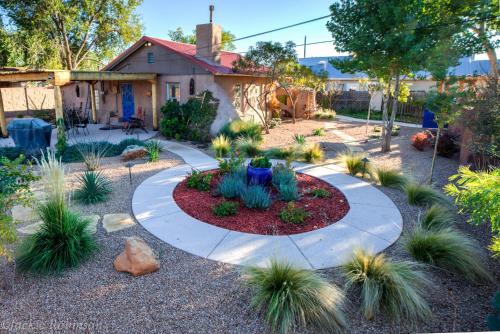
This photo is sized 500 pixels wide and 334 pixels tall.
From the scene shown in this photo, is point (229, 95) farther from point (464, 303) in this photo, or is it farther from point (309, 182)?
point (464, 303)

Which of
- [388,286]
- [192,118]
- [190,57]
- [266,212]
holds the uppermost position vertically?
[190,57]

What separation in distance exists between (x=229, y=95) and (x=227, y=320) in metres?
11.4

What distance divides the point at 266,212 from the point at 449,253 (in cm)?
278

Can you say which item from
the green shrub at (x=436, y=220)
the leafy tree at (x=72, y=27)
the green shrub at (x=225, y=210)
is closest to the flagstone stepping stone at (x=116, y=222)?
the green shrub at (x=225, y=210)

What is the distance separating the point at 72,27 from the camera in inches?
814

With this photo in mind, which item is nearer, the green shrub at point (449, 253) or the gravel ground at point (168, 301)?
the gravel ground at point (168, 301)

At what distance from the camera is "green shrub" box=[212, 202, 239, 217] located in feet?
17.5

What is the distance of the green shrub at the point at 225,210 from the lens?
17.5 ft

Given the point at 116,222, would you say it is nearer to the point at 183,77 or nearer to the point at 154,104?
the point at 183,77

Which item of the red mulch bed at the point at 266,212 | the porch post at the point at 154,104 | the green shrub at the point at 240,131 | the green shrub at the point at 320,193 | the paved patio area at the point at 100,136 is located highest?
the porch post at the point at 154,104

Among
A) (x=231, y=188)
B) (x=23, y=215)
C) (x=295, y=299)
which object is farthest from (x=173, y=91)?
(x=295, y=299)

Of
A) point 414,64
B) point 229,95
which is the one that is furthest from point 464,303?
point 229,95

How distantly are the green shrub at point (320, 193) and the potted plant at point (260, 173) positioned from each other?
0.94 m

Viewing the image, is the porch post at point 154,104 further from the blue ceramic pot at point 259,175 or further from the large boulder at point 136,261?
the large boulder at point 136,261
